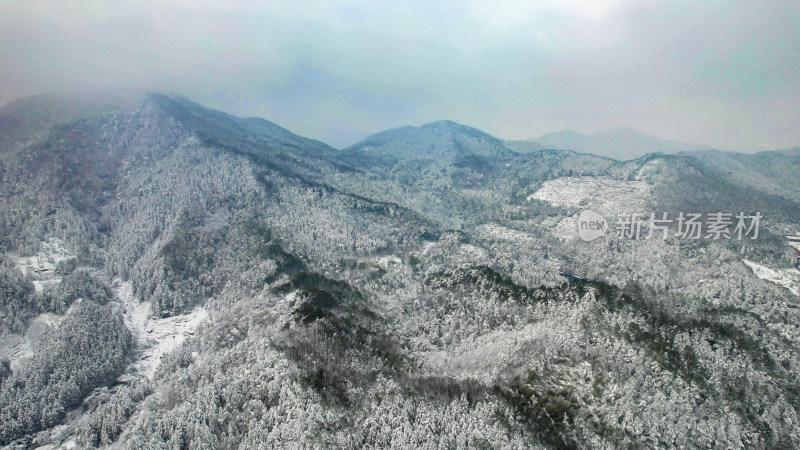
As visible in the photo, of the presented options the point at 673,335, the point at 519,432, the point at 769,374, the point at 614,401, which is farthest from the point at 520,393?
the point at 769,374

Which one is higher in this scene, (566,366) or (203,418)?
(566,366)

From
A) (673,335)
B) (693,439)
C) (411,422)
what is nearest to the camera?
(693,439)

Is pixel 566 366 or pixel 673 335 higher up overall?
pixel 673 335

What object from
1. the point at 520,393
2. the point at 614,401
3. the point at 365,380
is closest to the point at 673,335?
the point at 614,401

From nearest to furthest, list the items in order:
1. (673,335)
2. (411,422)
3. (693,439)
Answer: (693,439) < (411,422) < (673,335)

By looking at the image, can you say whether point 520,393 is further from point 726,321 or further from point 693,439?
point 726,321

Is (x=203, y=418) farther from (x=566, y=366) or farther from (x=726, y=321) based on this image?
(x=726, y=321)

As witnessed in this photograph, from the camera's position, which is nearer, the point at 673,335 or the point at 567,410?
the point at 567,410

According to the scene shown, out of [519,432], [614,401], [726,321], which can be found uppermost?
[726,321]

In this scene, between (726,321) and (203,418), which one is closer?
(203,418)
